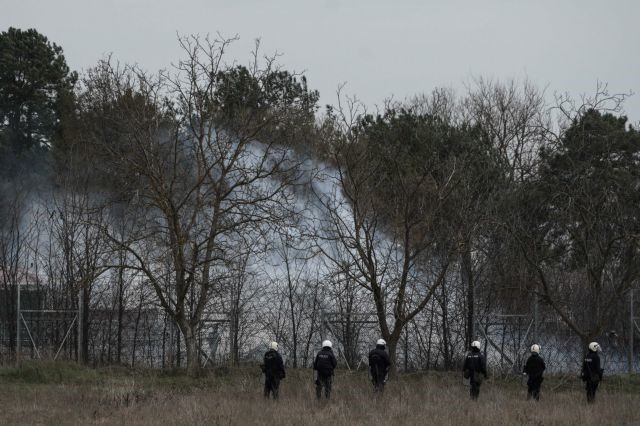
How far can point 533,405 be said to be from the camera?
18672 mm

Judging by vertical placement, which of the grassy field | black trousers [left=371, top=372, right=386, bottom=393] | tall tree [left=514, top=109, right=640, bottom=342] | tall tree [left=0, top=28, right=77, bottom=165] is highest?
tall tree [left=0, top=28, right=77, bottom=165]

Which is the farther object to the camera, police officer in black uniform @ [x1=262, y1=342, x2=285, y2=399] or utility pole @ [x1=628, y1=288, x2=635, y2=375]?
utility pole @ [x1=628, y1=288, x2=635, y2=375]

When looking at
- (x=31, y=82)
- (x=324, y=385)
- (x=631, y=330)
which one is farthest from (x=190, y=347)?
(x=31, y=82)

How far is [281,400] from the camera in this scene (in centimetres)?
1936

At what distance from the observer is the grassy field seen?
1609cm

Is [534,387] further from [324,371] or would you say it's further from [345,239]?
[345,239]

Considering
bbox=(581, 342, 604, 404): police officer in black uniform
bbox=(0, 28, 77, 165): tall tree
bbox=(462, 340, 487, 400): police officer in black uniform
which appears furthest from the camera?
bbox=(0, 28, 77, 165): tall tree

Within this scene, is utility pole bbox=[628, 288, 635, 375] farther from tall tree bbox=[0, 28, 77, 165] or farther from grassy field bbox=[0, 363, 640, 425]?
tall tree bbox=[0, 28, 77, 165]

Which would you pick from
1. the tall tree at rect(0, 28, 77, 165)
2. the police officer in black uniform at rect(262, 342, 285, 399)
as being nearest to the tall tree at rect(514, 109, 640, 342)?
the police officer in black uniform at rect(262, 342, 285, 399)

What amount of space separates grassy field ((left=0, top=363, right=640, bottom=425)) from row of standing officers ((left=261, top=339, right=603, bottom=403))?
36 cm

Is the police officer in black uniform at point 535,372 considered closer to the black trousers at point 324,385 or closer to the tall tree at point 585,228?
the tall tree at point 585,228

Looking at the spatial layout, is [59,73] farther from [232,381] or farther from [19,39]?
[232,381]

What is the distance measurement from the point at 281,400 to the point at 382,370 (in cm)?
247

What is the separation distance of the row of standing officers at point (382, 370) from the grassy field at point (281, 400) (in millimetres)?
364
